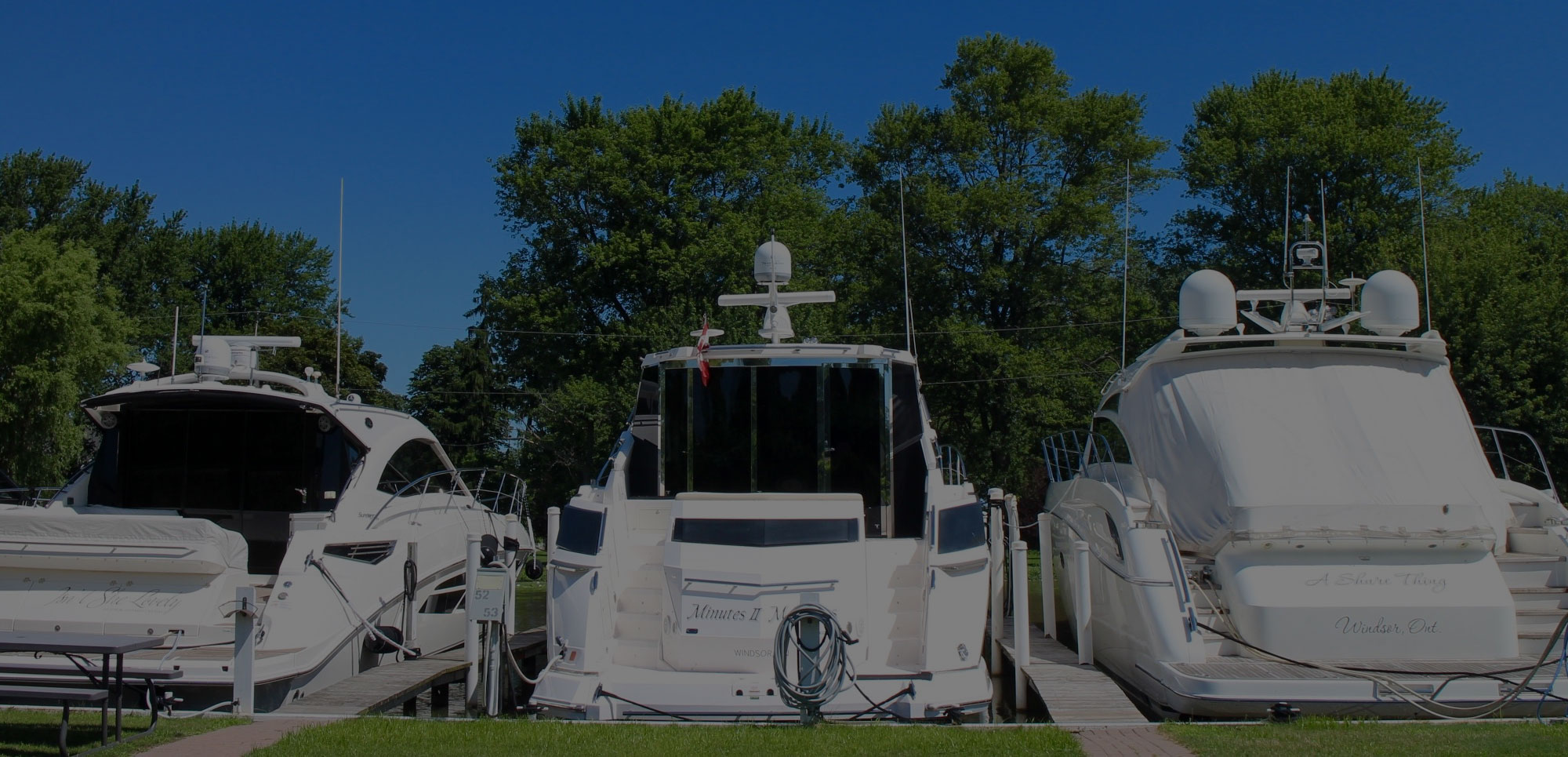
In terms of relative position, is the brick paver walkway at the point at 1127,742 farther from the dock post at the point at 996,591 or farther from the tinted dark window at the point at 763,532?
the dock post at the point at 996,591

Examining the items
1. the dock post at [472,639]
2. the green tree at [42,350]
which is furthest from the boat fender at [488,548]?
the green tree at [42,350]

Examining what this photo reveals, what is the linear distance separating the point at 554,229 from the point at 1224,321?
25.1m

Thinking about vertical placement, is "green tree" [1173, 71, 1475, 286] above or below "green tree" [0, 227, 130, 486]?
above

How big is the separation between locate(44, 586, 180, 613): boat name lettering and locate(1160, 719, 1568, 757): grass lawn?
7.53 metres

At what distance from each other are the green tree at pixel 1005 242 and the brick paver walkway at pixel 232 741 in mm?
22533

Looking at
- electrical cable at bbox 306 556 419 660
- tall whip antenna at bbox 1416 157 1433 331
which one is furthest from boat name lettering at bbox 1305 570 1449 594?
electrical cable at bbox 306 556 419 660

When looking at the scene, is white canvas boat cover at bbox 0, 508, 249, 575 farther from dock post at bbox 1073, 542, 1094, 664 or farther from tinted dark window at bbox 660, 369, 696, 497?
dock post at bbox 1073, 542, 1094, 664

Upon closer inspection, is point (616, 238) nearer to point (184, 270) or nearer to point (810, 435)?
point (184, 270)

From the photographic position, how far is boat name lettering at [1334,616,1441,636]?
27.7 feet

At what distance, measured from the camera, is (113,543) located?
9.26 m

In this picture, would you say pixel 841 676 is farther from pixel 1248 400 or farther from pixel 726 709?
pixel 1248 400

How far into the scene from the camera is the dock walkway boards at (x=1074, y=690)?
26.5 feet

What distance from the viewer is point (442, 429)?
134 feet

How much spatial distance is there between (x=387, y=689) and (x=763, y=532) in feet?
12.1
